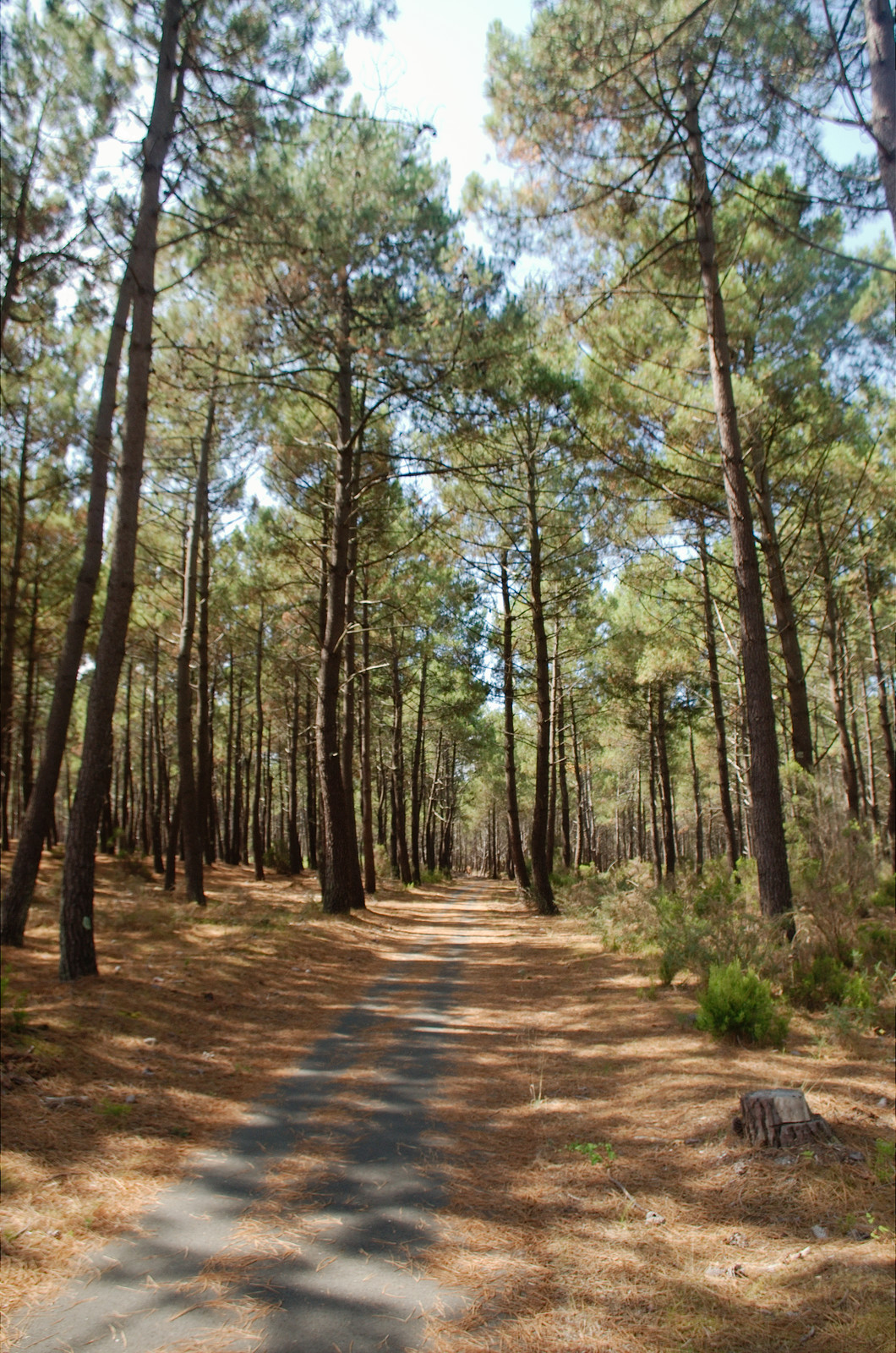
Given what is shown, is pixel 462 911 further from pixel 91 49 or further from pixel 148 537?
pixel 91 49

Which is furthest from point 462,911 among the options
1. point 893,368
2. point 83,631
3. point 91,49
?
point 91,49

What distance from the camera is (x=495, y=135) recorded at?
7.64 meters

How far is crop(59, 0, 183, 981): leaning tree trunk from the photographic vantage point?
6.39 metres

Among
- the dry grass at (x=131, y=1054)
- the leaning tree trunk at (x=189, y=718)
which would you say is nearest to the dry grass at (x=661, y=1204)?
the dry grass at (x=131, y=1054)

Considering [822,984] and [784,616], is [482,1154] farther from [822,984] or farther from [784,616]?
[784,616]

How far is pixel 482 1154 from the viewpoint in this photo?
12.2 feet

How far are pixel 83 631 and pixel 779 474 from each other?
897 cm

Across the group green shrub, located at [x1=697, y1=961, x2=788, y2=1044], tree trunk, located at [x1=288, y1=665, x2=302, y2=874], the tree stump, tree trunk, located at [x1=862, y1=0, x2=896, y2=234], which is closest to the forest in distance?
tree trunk, located at [x1=862, y1=0, x2=896, y2=234]

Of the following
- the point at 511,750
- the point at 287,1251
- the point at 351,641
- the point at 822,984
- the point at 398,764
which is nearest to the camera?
the point at 287,1251

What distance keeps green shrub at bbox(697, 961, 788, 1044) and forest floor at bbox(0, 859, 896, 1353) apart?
15 cm

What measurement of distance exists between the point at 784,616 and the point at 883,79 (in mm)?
6324

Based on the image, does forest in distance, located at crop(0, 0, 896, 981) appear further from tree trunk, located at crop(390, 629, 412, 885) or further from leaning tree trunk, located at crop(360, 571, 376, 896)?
tree trunk, located at crop(390, 629, 412, 885)

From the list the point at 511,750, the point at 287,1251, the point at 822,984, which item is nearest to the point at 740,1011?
the point at 822,984

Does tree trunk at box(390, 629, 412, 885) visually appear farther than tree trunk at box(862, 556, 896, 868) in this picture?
Yes
